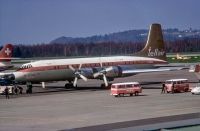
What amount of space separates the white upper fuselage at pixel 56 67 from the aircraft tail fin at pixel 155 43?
6684 millimetres

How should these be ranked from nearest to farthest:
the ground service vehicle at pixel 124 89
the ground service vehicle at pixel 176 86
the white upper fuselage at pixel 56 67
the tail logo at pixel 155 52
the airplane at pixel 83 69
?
the ground service vehicle at pixel 124 89
the ground service vehicle at pixel 176 86
the white upper fuselage at pixel 56 67
the airplane at pixel 83 69
the tail logo at pixel 155 52

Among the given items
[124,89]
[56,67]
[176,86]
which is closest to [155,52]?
[56,67]

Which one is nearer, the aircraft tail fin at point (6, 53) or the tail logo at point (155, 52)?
the tail logo at point (155, 52)

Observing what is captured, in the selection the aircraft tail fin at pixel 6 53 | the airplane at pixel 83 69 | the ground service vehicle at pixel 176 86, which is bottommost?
the ground service vehicle at pixel 176 86

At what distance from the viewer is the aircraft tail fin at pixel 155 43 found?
75.2m

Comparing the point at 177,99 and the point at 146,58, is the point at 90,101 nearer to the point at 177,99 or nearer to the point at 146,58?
the point at 177,99

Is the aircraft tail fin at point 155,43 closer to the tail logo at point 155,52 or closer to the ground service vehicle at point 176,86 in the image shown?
the tail logo at point 155,52

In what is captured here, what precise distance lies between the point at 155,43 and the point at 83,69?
17.3 meters

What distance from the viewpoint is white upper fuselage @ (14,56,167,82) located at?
201 ft

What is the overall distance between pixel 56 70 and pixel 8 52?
33.8 metres

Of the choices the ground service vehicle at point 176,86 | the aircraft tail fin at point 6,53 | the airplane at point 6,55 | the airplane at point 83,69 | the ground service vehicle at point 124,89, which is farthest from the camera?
the aircraft tail fin at point 6,53

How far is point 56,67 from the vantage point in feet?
207

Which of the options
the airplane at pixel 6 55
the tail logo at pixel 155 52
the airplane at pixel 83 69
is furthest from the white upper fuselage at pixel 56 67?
the airplane at pixel 6 55

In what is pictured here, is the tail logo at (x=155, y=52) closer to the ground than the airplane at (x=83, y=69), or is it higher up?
higher up
